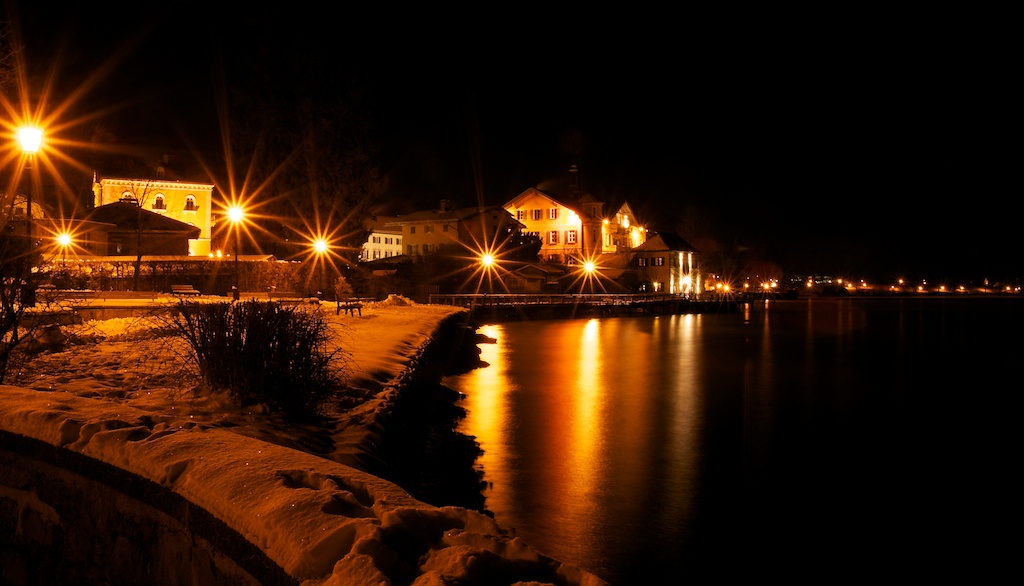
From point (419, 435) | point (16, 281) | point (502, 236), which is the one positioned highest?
point (502, 236)

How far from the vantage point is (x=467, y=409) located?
1614 centimetres

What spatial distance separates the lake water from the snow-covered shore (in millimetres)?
3568

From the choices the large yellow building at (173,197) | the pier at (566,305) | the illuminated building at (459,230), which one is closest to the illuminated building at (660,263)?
the pier at (566,305)

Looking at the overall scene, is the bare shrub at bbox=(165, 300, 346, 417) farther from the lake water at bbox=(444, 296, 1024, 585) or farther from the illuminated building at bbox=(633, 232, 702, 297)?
the illuminated building at bbox=(633, 232, 702, 297)

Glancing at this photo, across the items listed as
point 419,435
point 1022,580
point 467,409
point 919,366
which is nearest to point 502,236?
point 919,366

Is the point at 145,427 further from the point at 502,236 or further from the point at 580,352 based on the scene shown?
the point at 502,236

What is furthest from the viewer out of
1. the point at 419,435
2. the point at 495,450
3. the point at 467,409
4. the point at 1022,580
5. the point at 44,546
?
the point at 467,409

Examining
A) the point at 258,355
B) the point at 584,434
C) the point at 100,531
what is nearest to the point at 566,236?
the point at 584,434

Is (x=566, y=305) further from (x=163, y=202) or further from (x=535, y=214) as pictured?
(x=163, y=202)

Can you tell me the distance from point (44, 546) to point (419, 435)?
658 cm

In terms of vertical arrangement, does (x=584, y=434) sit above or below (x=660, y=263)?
below

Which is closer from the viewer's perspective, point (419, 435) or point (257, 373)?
point (257, 373)

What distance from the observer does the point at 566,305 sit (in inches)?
2190

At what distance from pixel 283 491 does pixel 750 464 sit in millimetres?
10099
